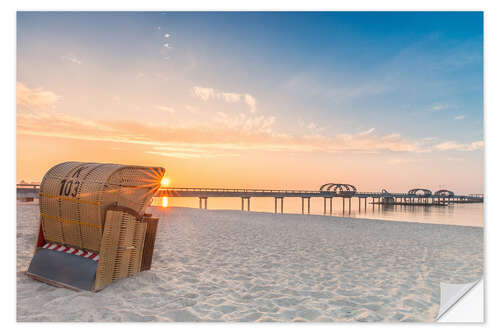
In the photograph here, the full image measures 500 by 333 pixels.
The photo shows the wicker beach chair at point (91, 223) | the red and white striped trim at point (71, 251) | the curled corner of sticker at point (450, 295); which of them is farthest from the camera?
the red and white striped trim at point (71, 251)

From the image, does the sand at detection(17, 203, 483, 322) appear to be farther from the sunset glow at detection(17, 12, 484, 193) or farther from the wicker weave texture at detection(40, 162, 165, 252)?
the sunset glow at detection(17, 12, 484, 193)

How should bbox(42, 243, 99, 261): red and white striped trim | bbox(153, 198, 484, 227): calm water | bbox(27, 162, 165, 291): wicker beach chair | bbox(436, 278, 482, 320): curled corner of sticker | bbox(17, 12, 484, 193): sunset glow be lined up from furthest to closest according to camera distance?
bbox(153, 198, 484, 227): calm water → bbox(17, 12, 484, 193): sunset glow → bbox(42, 243, 99, 261): red and white striped trim → bbox(27, 162, 165, 291): wicker beach chair → bbox(436, 278, 482, 320): curled corner of sticker

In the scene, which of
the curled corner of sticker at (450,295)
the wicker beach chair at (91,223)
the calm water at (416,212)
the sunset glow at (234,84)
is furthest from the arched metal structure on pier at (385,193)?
the wicker beach chair at (91,223)

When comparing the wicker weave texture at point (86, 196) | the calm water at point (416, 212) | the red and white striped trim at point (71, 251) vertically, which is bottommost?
the calm water at point (416, 212)

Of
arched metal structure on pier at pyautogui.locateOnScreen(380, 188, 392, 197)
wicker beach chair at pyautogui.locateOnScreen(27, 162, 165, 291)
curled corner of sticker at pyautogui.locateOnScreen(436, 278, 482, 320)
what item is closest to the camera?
curled corner of sticker at pyautogui.locateOnScreen(436, 278, 482, 320)

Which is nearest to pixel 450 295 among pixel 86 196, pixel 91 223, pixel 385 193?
pixel 91 223

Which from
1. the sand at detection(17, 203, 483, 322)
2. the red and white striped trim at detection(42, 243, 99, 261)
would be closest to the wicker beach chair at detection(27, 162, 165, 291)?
the red and white striped trim at detection(42, 243, 99, 261)

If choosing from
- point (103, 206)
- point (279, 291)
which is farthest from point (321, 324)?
point (103, 206)

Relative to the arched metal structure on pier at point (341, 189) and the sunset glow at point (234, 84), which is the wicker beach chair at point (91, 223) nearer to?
the sunset glow at point (234, 84)

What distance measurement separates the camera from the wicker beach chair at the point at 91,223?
3.92 m

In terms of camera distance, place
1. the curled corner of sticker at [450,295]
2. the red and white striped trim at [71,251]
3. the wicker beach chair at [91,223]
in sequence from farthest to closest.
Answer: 1. the red and white striped trim at [71,251]
2. the wicker beach chair at [91,223]
3. the curled corner of sticker at [450,295]

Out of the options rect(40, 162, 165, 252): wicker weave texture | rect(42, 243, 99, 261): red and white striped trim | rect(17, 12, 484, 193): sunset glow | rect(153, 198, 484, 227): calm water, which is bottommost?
rect(153, 198, 484, 227): calm water

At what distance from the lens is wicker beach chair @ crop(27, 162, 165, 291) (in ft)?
12.9
